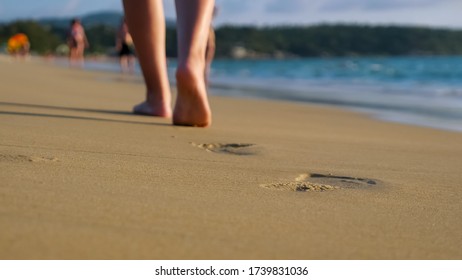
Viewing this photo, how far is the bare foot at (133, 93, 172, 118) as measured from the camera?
3.05 metres

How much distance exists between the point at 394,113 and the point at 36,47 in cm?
5673

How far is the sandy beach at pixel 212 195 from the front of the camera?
1062 mm

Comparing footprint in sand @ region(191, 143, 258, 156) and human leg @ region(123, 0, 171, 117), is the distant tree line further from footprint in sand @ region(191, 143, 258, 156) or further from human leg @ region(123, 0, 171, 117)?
footprint in sand @ region(191, 143, 258, 156)

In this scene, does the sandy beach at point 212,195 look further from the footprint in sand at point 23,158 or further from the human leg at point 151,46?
the human leg at point 151,46

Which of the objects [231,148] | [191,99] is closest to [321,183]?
[231,148]

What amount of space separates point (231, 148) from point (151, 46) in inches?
37.3

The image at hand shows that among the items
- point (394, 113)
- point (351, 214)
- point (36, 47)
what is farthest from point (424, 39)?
point (351, 214)

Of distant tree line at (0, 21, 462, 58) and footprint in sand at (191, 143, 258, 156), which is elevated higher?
footprint in sand at (191, 143, 258, 156)

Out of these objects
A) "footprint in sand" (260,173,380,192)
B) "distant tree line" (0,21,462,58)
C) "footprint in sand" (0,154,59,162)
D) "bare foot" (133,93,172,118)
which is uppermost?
"footprint in sand" (0,154,59,162)

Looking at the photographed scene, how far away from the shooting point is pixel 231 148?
7.44 ft

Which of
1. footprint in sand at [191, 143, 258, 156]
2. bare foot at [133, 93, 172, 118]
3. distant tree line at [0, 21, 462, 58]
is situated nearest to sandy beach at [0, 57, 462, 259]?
footprint in sand at [191, 143, 258, 156]

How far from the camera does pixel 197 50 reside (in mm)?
2633

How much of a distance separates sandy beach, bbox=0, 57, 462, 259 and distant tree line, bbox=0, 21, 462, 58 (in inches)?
2099

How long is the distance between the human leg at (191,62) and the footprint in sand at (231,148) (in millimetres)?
383
